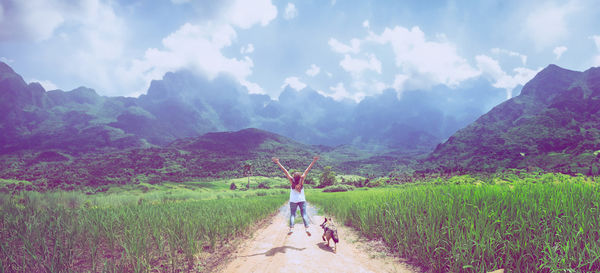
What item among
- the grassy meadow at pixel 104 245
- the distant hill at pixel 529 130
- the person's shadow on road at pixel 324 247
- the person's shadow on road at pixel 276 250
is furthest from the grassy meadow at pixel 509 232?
the distant hill at pixel 529 130

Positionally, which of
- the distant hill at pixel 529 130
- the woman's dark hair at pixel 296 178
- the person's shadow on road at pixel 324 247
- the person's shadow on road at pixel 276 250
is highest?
the distant hill at pixel 529 130

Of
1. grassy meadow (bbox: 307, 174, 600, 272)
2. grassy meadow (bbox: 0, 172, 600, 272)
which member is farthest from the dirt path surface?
grassy meadow (bbox: 307, 174, 600, 272)

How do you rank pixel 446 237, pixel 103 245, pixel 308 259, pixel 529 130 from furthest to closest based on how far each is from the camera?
pixel 529 130, pixel 103 245, pixel 308 259, pixel 446 237

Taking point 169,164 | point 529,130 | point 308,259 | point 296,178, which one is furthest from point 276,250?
point 529,130

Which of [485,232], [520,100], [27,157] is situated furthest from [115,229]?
[520,100]

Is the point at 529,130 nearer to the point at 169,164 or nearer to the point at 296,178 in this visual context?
the point at 296,178

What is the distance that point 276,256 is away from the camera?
5.95 meters

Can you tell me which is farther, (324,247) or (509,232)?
(324,247)

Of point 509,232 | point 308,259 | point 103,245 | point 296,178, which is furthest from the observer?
point 296,178

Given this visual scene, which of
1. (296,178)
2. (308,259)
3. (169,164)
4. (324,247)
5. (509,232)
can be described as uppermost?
(169,164)

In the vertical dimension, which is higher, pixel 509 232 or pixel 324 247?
pixel 509 232

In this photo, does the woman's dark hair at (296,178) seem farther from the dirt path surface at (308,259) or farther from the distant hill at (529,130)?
the distant hill at (529,130)

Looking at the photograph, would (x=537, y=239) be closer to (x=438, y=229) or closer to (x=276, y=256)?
(x=438, y=229)

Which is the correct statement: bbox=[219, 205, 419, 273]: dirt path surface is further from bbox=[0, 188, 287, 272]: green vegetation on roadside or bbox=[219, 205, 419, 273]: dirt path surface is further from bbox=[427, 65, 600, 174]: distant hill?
bbox=[427, 65, 600, 174]: distant hill
